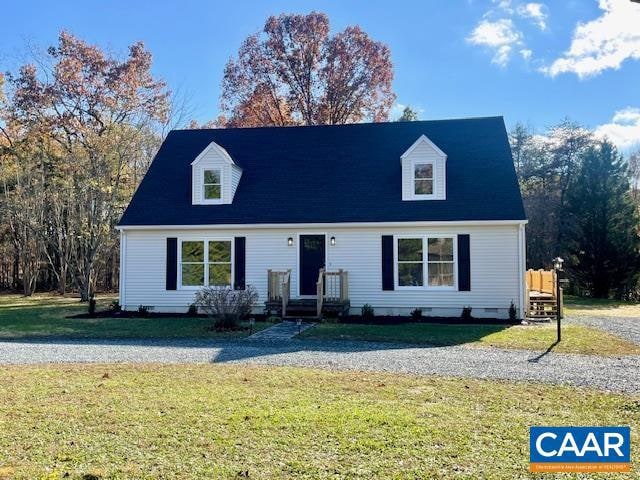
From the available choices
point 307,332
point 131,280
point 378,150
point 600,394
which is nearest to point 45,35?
point 131,280

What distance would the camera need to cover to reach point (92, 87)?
88.6 feet

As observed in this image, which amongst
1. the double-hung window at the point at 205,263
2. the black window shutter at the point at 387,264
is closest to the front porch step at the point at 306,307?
the black window shutter at the point at 387,264

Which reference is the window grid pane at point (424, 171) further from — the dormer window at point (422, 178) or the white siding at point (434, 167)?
the white siding at point (434, 167)

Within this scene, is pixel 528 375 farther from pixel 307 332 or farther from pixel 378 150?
pixel 378 150

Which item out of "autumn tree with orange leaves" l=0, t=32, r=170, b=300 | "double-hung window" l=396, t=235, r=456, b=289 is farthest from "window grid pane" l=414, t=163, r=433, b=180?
"autumn tree with orange leaves" l=0, t=32, r=170, b=300

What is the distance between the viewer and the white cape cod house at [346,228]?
596 inches

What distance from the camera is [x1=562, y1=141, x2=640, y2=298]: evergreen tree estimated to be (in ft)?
81.4

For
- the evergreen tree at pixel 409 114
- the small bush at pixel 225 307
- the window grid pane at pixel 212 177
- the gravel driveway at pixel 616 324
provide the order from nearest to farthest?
the gravel driveway at pixel 616 324
the small bush at pixel 225 307
the window grid pane at pixel 212 177
the evergreen tree at pixel 409 114

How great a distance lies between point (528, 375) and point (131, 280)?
13.1m

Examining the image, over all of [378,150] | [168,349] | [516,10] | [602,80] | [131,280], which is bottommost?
[168,349]

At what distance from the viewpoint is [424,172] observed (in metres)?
16.2

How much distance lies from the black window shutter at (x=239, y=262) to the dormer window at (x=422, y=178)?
5.79m

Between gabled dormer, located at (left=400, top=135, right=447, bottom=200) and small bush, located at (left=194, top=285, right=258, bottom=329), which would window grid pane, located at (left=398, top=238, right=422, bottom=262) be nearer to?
gabled dormer, located at (left=400, top=135, right=447, bottom=200)

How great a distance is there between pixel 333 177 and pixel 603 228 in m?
16.0
